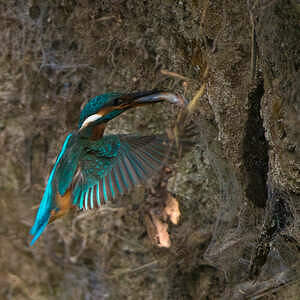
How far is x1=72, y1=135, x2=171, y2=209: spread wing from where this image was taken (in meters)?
1.93

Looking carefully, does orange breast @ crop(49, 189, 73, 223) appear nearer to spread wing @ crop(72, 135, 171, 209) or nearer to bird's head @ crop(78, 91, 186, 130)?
spread wing @ crop(72, 135, 171, 209)

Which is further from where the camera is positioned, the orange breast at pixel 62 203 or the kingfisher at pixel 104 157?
the orange breast at pixel 62 203

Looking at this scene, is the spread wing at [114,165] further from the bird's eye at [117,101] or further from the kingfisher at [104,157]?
the bird's eye at [117,101]

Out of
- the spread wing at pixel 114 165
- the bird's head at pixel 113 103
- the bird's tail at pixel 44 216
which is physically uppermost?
the bird's head at pixel 113 103

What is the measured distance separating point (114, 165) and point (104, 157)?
0.06 meters

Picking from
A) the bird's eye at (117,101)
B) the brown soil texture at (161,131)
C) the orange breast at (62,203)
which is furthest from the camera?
the orange breast at (62,203)

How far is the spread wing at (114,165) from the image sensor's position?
1.93 meters

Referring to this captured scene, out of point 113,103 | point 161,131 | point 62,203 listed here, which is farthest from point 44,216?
point 161,131

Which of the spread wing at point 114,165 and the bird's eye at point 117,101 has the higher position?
the bird's eye at point 117,101

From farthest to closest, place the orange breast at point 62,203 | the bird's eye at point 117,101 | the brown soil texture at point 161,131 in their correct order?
the orange breast at point 62,203
the bird's eye at point 117,101
the brown soil texture at point 161,131

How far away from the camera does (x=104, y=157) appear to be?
2.00 meters

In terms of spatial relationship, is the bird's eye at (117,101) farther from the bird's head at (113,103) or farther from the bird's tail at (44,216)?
the bird's tail at (44,216)

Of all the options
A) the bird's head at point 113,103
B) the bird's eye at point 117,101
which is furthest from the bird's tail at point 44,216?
the bird's eye at point 117,101

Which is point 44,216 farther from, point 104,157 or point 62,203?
point 104,157
